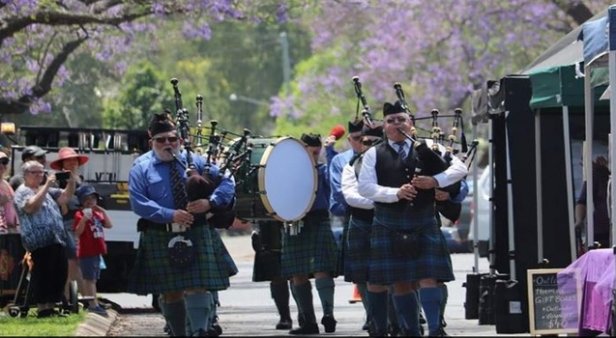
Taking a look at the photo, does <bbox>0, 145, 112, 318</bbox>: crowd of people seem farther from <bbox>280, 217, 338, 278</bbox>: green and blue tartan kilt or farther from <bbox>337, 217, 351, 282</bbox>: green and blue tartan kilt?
<bbox>337, 217, 351, 282</bbox>: green and blue tartan kilt

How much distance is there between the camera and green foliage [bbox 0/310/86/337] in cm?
1273

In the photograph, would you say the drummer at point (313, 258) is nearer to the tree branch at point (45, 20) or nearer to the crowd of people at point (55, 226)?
the crowd of people at point (55, 226)

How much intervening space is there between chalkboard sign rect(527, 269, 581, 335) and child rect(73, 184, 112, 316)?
4711mm

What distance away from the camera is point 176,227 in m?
12.0

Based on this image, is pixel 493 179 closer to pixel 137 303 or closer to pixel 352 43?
pixel 137 303

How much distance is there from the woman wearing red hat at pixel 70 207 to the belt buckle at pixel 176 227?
14.2ft

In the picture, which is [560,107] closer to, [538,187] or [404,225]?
[538,187]

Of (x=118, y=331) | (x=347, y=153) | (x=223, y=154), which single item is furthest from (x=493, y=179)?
(x=118, y=331)

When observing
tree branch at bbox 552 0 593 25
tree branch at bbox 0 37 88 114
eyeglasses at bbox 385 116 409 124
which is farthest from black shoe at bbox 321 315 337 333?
tree branch at bbox 552 0 593 25

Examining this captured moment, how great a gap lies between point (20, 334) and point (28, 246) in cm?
266

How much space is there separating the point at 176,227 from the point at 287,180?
9.94 feet

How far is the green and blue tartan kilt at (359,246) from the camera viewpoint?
1373 centimetres

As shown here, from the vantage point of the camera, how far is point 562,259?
47.8 feet

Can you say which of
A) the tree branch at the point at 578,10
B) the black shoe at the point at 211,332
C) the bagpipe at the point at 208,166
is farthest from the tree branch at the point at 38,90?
the black shoe at the point at 211,332
